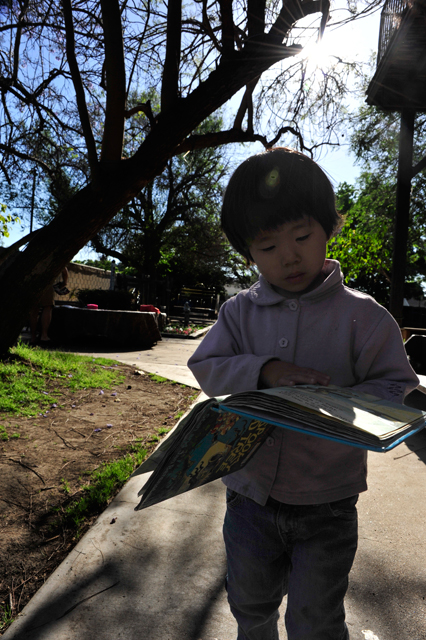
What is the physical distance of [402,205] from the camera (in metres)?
6.62

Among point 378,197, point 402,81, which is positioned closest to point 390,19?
point 402,81

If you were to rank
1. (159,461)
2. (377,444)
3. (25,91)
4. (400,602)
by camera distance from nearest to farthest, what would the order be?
(377,444) < (159,461) < (400,602) < (25,91)

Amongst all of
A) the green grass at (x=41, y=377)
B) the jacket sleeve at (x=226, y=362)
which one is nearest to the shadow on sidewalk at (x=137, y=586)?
the jacket sleeve at (x=226, y=362)

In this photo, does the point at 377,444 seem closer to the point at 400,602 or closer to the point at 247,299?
the point at 247,299

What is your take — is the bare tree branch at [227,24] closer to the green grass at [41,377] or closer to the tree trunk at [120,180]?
the tree trunk at [120,180]

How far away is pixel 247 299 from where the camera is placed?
53.5 inches

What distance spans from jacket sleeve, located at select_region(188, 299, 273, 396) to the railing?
4.76m

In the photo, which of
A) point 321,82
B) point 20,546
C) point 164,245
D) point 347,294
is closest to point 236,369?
point 347,294

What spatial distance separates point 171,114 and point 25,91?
8.36 feet

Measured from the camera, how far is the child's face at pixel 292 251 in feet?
3.93

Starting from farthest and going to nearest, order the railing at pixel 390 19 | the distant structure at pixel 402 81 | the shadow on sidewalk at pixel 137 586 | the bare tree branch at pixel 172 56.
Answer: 1. the distant structure at pixel 402 81
2. the railing at pixel 390 19
3. the bare tree branch at pixel 172 56
4. the shadow on sidewalk at pixel 137 586

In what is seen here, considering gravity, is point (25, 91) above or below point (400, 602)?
above

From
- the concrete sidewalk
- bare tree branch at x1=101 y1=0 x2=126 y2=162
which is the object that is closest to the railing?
bare tree branch at x1=101 y1=0 x2=126 y2=162

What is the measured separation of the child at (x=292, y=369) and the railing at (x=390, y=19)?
4569 mm
